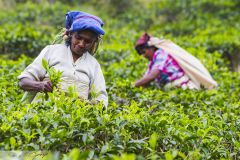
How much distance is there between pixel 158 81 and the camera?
20.3ft

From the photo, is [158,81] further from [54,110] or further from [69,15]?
[54,110]

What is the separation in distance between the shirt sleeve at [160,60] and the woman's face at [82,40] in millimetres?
2302

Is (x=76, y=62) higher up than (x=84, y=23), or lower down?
lower down

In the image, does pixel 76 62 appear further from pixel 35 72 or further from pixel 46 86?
pixel 46 86

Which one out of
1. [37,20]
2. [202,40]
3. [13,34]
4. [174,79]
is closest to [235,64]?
[202,40]

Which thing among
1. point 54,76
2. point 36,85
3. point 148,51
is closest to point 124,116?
point 54,76

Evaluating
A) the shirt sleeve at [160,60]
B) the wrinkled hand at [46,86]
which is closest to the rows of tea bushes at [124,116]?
the wrinkled hand at [46,86]

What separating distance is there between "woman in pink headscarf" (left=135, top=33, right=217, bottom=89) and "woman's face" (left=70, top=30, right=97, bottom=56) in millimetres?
2264

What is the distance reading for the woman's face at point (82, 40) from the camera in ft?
12.4

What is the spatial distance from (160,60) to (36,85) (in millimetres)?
2898

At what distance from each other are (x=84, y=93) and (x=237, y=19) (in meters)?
10.7

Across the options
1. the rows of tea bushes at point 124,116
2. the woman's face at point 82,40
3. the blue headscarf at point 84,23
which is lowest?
the rows of tea bushes at point 124,116

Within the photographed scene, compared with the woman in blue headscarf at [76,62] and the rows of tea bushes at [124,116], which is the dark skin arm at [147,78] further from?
the woman in blue headscarf at [76,62]

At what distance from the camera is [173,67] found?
20.4 feet
